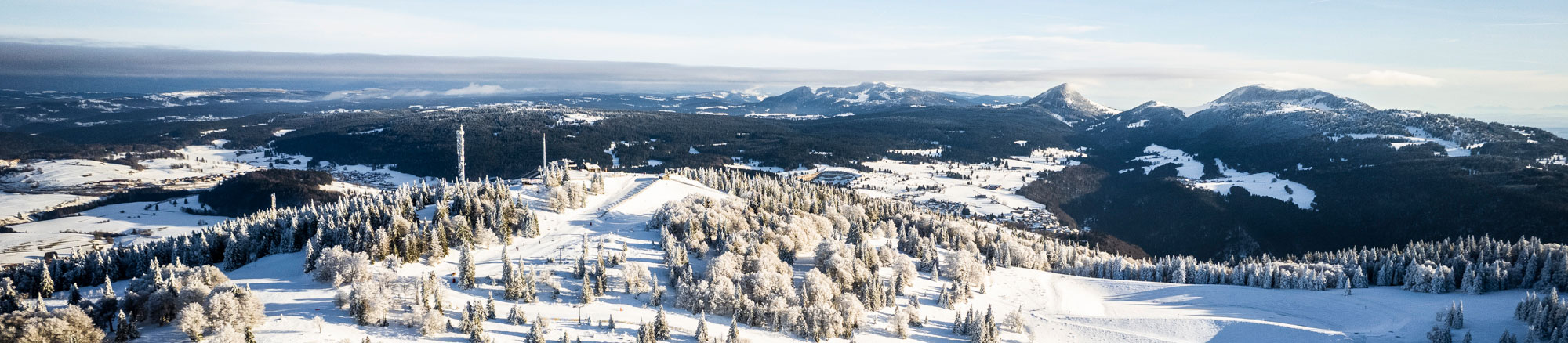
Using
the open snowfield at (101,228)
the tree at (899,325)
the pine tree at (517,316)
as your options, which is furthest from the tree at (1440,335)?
the open snowfield at (101,228)

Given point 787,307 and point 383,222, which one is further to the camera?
point 383,222

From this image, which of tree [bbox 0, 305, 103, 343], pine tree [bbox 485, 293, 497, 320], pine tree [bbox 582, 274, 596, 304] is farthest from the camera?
pine tree [bbox 582, 274, 596, 304]

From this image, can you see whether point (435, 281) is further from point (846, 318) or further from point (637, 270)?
point (846, 318)

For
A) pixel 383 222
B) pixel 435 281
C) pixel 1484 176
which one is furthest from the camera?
pixel 1484 176

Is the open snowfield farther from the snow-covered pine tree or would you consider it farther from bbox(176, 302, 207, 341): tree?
the snow-covered pine tree

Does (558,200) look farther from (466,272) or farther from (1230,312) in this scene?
(1230,312)

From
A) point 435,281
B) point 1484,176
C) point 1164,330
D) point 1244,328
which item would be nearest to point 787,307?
point 435,281

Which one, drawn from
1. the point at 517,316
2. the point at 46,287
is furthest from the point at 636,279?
the point at 46,287

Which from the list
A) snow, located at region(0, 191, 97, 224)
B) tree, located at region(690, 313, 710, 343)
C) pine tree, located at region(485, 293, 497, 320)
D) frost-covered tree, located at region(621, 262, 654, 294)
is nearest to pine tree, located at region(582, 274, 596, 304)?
frost-covered tree, located at region(621, 262, 654, 294)

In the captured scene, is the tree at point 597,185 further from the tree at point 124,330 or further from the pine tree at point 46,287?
the tree at point 124,330
